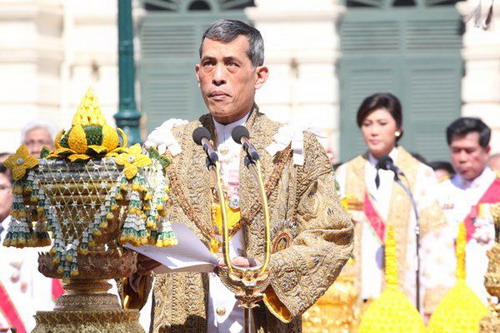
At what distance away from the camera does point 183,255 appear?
19.2ft

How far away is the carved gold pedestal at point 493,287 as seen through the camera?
6613mm

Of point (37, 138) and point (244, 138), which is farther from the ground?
point (37, 138)

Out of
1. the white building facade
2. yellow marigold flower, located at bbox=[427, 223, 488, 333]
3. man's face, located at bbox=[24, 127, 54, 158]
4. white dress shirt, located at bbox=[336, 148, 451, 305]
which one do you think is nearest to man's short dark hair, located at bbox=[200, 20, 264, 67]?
yellow marigold flower, located at bbox=[427, 223, 488, 333]

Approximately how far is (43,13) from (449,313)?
9239 millimetres

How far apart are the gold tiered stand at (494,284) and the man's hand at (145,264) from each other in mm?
1493

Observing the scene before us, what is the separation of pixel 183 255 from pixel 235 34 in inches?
36.9

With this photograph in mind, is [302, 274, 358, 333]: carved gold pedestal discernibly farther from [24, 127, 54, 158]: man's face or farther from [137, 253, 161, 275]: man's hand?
[137, 253, 161, 275]: man's hand

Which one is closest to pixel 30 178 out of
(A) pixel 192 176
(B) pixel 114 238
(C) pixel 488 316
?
(B) pixel 114 238

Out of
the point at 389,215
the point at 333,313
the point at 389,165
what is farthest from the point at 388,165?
the point at 333,313

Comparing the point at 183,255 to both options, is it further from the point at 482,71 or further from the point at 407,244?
the point at 482,71

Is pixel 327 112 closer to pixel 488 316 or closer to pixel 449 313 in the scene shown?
pixel 449 313

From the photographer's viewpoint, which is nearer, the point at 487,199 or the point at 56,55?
the point at 487,199

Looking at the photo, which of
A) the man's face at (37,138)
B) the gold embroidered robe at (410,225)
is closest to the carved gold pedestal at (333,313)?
the gold embroidered robe at (410,225)

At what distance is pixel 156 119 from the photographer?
1658 centimetres
